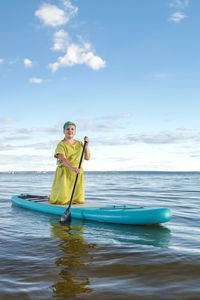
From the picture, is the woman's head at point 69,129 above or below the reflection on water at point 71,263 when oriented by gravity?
above

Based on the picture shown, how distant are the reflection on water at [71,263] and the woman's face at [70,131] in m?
2.52

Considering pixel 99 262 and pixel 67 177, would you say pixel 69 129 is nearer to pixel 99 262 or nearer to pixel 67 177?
pixel 67 177

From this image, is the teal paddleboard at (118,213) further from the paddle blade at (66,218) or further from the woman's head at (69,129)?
the woman's head at (69,129)

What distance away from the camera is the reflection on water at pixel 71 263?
8.67 ft

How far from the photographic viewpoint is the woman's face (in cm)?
679

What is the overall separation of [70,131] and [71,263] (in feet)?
13.0

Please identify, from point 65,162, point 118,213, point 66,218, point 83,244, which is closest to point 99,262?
point 83,244

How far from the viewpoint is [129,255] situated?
12.2 feet

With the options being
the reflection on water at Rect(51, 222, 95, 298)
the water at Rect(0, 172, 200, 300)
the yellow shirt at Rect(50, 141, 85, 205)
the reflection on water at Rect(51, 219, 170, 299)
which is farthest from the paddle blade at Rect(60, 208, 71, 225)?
the yellow shirt at Rect(50, 141, 85, 205)

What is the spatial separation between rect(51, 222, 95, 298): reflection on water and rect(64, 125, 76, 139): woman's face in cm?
252

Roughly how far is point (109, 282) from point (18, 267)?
1.19 m

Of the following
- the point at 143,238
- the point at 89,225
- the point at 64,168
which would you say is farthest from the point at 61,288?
the point at 64,168

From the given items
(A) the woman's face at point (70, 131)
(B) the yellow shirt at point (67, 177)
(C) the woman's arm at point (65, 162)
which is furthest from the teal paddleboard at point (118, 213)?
(A) the woman's face at point (70, 131)

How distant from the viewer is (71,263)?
133 inches
